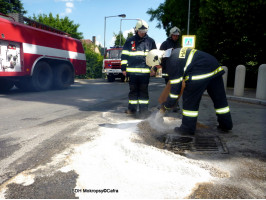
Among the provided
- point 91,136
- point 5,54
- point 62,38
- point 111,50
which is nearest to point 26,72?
point 5,54

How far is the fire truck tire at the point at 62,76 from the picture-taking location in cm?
1102

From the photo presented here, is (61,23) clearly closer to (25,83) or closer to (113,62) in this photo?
(113,62)

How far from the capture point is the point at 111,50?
62.9ft

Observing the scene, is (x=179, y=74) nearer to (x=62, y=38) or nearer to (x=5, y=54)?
(x=5, y=54)

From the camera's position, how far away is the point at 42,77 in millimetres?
10422

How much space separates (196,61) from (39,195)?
8.82ft

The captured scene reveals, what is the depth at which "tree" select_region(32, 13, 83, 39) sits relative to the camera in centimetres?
3180

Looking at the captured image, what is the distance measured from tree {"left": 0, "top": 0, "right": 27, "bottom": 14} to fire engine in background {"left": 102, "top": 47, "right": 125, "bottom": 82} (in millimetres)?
17231

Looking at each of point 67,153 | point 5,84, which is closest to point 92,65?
point 5,84

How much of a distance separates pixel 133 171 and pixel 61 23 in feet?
108

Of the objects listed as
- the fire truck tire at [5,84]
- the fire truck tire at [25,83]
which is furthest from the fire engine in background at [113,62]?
the fire truck tire at [5,84]

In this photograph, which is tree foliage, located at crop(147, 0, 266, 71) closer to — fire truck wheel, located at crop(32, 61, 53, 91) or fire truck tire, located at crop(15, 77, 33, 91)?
fire truck wheel, located at crop(32, 61, 53, 91)

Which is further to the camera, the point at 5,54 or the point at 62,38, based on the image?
the point at 62,38

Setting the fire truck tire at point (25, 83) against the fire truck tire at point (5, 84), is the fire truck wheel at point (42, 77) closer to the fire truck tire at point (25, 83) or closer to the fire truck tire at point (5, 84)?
the fire truck tire at point (25, 83)
